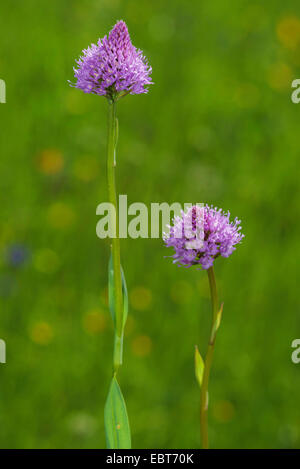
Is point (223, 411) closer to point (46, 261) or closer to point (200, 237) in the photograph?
point (46, 261)

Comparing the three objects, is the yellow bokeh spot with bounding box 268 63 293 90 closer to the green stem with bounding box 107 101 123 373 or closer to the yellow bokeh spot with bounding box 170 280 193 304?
the yellow bokeh spot with bounding box 170 280 193 304

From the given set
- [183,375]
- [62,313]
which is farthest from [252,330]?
[62,313]

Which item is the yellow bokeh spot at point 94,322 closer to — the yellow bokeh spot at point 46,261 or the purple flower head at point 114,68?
the yellow bokeh spot at point 46,261

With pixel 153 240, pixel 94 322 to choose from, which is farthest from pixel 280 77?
pixel 94 322

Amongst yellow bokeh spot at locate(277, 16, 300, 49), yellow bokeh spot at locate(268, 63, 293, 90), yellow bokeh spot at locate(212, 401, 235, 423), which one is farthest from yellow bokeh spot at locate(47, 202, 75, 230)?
yellow bokeh spot at locate(277, 16, 300, 49)
